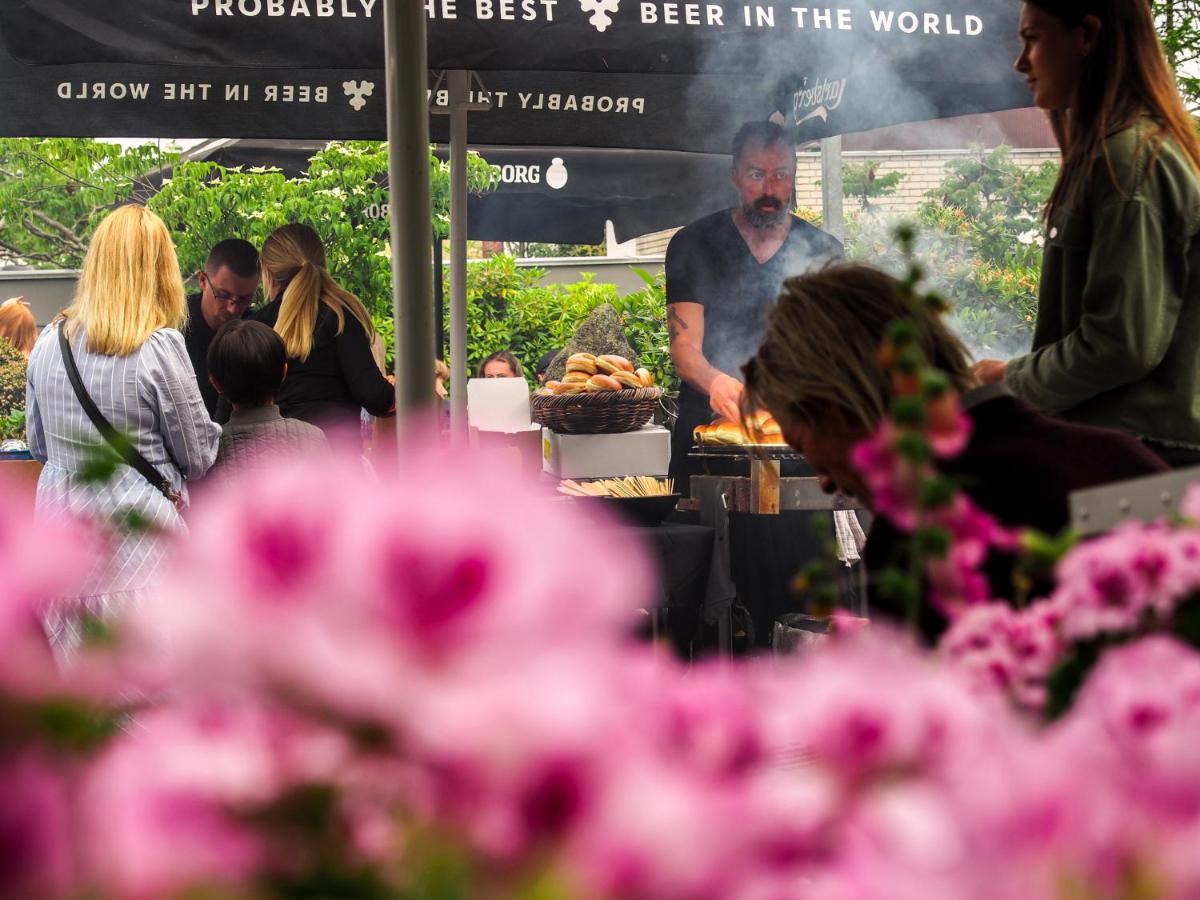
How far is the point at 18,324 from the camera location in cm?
728

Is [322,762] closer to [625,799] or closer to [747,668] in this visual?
[625,799]

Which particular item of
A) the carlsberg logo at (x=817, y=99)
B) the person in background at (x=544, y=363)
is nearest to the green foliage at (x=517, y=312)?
the person in background at (x=544, y=363)

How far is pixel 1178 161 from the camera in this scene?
2117 millimetres

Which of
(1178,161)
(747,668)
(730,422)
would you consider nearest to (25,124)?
(730,422)

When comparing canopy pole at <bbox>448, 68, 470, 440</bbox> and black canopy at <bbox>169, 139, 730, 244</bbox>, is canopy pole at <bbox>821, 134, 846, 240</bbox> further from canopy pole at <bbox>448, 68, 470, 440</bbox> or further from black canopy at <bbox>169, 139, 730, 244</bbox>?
canopy pole at <bbox>448, 68, 470, 440</bbox>

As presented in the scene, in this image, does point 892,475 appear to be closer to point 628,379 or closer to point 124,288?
point 124,288

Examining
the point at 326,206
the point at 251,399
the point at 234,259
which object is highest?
the point at 326,206

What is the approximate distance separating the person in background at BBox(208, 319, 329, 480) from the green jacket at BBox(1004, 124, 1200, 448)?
6.52 feet

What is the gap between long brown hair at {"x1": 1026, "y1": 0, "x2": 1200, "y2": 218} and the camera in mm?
2076

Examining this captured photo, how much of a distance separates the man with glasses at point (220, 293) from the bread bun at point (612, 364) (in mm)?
1283

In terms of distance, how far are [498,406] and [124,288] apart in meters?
2.10

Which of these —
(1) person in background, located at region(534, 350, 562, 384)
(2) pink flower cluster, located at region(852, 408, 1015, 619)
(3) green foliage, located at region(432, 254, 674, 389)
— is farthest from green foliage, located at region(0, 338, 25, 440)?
(2) pink flower cluster, located at region(852, 408, 1015, 619)

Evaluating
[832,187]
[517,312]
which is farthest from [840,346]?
[517,312]

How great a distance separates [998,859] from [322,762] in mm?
137
